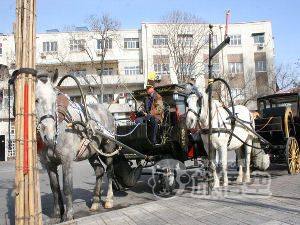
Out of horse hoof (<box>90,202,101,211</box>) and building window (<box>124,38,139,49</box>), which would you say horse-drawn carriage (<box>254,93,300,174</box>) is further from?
building window (<box>124,38,139,49</box>)

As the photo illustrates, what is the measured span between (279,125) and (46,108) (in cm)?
710

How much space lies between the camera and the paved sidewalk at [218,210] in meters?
4.03

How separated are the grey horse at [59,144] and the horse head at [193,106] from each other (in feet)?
6.13

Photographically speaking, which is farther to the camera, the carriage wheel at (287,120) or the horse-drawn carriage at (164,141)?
the carriage wheel at (287,120)

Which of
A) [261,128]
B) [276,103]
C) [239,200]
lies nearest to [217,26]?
[276,103]

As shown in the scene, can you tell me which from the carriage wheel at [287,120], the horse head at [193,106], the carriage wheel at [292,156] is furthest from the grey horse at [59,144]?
the carriage wheel at [292,156]

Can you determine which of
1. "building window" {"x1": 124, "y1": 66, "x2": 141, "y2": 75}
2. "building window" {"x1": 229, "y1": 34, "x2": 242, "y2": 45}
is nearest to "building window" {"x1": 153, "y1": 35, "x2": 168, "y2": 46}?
"building window" {"x1": 124, "y1": 66, "x2": 141, "y2": 75}

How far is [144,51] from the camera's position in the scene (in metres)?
29.8

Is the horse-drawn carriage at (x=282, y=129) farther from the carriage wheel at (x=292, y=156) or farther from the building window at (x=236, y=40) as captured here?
the building window at (x=236, y=40)

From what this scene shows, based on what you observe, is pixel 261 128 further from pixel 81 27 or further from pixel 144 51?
pixel 81 27

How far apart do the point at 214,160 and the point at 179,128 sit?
4.30ft

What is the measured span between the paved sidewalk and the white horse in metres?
1.15

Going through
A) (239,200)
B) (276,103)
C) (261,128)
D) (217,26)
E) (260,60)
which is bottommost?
(239,200)

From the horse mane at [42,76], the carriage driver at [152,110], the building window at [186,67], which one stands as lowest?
the carriage driver at [152,110]
